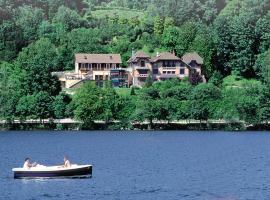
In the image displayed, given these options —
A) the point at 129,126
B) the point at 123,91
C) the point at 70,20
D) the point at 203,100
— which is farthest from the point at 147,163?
the point at 70,20

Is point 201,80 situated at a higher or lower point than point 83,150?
higher

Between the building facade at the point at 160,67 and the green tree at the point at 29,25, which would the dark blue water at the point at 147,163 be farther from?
the green tree at the point at 29,25

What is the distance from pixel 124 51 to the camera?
6722 inches

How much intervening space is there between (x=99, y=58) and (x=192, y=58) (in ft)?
58.8

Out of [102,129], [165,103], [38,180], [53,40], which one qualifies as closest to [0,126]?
[102,129]

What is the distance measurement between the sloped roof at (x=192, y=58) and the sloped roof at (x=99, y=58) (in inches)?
493

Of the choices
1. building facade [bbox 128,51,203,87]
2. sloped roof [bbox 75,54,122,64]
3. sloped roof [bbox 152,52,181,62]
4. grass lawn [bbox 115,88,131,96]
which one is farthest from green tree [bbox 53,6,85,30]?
grass lawn [bbox 115,88,131,96]

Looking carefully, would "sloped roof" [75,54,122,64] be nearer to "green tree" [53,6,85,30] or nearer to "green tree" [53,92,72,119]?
"green tree" [53,92,72,119]

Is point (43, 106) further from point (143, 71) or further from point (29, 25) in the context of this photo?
point (29, 25)

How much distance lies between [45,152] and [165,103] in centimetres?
4057

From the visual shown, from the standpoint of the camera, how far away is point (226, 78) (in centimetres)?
16075

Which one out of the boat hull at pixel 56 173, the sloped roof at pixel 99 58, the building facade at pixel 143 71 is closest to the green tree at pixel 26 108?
the building facade at pixel 143 71

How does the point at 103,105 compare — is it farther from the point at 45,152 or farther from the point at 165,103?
the point at 45,152

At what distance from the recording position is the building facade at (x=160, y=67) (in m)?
158
